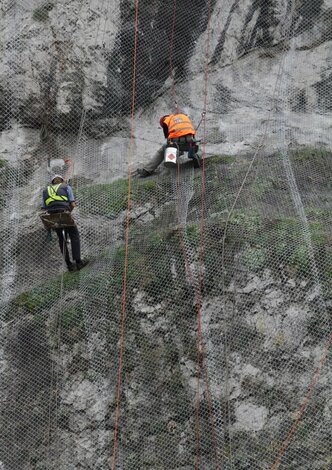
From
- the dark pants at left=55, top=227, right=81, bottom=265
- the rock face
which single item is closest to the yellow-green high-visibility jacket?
the dark pants at left=55, top=227, right=81, bottom=265

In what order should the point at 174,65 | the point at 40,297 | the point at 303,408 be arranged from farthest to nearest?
the point at 174,65 < the point at 40,297 < the point at 303,408

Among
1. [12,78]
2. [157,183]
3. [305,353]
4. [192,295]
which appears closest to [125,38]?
[12,78]

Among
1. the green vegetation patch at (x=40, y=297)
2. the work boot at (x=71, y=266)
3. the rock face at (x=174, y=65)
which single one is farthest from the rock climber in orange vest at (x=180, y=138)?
the green vegetation patch at (x=40, y=297)

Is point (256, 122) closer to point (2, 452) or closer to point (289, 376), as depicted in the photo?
point (289, 376)

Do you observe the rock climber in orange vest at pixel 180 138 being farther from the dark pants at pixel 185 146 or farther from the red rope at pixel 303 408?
the red rope at pixel 303 408

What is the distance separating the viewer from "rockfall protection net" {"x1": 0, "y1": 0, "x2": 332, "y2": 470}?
6.71m

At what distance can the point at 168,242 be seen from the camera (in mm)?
8117

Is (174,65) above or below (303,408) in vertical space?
above

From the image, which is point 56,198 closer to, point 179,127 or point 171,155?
point 171,155

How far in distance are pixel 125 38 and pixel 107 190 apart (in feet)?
10.4

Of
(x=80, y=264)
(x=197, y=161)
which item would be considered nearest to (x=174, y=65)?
(x=197, y=161)

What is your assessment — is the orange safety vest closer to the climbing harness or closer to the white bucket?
the white bucket

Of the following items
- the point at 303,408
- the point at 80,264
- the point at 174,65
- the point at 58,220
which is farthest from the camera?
the point at 174,65

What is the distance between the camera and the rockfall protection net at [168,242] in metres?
6.71
